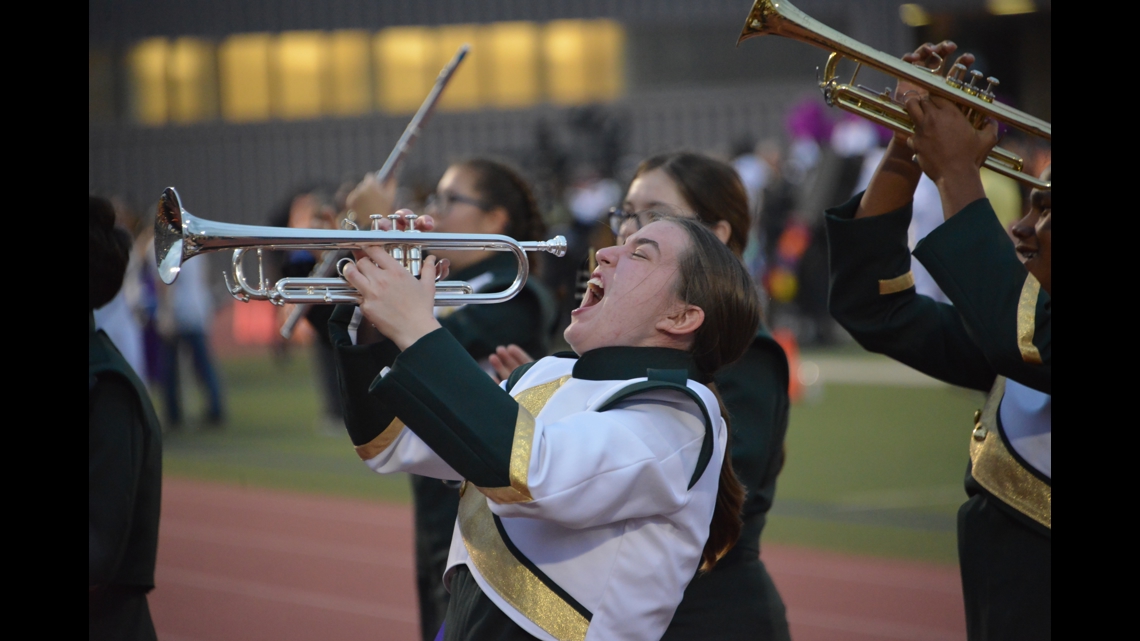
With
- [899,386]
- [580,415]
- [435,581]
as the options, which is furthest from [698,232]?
[899,386]

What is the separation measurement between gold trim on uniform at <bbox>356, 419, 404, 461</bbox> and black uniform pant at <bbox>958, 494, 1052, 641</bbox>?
1305 mm

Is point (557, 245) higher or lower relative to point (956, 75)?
lower

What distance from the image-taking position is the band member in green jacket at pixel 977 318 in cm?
228

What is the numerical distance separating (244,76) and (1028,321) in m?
26.5

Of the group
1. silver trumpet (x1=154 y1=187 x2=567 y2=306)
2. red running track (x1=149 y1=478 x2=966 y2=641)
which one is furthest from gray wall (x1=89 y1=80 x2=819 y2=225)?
silver trumpet (x1=154 y1=187 x2=567 y2=306)

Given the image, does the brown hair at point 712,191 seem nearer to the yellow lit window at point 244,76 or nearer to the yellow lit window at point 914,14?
the yellow lit window at point 914,14

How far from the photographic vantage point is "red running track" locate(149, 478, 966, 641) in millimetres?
5480

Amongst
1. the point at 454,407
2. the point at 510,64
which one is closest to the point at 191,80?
the point at 510,64

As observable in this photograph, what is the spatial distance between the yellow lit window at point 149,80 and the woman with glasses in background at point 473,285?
2495 centimetres

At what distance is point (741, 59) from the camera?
2552 cm

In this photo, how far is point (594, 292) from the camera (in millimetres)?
2332

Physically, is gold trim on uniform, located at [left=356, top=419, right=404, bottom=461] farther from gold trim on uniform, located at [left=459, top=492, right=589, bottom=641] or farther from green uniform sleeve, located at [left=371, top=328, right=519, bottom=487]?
green uniform sleeve, located at [left=371, top=328, right=519, bottom=487]

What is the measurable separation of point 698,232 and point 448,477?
28.8 inches

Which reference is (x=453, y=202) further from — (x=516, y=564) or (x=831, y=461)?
(x=831, y=461)
